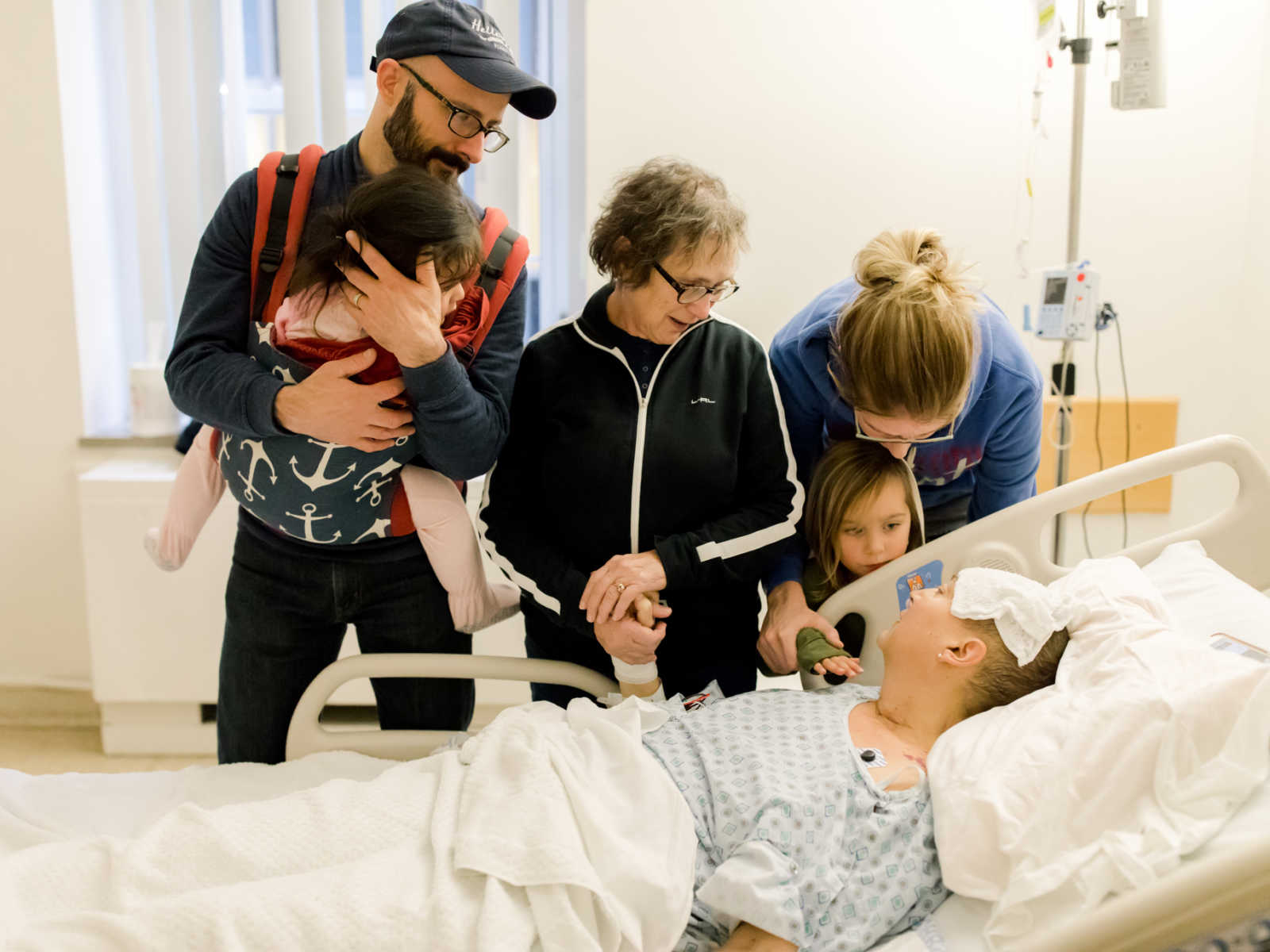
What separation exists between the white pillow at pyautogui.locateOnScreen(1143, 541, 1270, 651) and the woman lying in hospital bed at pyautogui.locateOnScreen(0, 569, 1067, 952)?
0.23 meters

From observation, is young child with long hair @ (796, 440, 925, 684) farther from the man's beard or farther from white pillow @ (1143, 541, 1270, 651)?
the man's beard

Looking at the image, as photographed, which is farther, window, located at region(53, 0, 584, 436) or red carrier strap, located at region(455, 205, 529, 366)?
window, located at region(53, 0, 584, 436)

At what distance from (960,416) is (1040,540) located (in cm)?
29

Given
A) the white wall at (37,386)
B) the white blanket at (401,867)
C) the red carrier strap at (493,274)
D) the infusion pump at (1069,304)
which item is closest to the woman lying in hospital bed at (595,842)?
the white blanket at (401,867)

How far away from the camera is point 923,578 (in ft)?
6.16

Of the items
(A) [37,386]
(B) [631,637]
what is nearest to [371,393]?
(B) [631,637]

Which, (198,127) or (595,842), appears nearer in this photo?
(595,842)

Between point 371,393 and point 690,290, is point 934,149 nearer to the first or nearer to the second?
point 690,290

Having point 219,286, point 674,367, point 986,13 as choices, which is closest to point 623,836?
point 674,367

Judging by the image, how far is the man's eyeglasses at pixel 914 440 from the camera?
5.56 ft

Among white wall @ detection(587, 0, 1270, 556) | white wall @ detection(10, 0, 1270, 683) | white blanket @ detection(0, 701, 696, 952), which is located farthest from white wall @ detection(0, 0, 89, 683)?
white blanket @ detection(0, 701, 696, 952)

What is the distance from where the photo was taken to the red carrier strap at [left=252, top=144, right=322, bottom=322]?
5.32 ft

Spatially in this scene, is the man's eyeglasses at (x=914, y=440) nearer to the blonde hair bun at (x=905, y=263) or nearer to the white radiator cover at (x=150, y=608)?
the blonde hair bun at (x=905, y=263)

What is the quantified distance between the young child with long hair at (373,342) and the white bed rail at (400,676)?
0.08 metres
